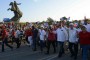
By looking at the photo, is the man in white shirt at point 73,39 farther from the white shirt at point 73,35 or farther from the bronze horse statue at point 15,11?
the bronze horse statue at point 15,11

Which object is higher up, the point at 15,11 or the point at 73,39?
the point at 15,11

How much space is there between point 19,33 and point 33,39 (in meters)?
4.35

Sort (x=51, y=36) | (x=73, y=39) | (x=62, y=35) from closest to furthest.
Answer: (x=73, y=39) < (x=62, y=35) < (x=51, y=36)

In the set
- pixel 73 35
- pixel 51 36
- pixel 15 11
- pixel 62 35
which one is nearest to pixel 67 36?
pixel 62 35

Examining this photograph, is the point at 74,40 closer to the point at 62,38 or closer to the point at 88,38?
the point at 62,38

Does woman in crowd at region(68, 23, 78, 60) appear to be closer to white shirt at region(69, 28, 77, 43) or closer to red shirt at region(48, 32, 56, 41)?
white shirt at region(69, 28, 77, 43)

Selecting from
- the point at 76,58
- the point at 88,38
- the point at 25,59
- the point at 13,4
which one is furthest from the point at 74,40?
the point at 13,4

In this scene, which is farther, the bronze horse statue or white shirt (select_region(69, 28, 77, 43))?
the bronze horse statue

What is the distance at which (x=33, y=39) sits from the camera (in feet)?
58.7

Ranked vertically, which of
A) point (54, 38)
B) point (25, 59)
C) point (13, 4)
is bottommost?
point (25, 59)

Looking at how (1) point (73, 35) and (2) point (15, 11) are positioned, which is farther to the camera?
(2) point (15, 11)

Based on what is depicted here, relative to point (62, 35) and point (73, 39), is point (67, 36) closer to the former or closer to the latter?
point (62, 35)

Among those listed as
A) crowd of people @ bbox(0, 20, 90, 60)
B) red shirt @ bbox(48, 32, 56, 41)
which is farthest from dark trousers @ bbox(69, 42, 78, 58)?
red shirt @ bbox(48, 32, 56, 41)

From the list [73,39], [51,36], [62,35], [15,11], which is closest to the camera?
[73,39]
